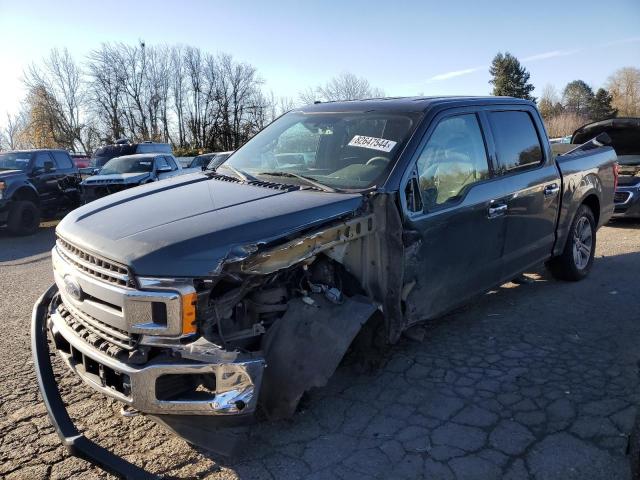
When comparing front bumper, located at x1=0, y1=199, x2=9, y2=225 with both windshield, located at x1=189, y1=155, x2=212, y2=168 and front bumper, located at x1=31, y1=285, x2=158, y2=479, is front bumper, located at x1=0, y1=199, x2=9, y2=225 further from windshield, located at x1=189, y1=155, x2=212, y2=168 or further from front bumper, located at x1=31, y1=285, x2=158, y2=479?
windshield, located at x1=189, y1=155, x2=212, y2=168

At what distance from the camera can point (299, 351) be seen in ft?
8.93

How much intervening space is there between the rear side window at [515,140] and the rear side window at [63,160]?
1150cm

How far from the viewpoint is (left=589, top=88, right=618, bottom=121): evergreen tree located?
206 ft

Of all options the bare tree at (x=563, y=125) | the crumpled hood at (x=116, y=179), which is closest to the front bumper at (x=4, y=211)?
the crumpled hood at (x=116, y=179)

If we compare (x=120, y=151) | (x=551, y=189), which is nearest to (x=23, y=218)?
(x=120, y=151)

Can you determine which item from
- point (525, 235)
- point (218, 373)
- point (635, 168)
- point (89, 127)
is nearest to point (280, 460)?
point (218, 373)

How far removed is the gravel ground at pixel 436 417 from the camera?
8.72ft

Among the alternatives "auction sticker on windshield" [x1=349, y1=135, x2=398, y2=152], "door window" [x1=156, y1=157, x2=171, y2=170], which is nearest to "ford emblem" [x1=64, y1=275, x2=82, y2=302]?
"auction sticker on windshield" [x1=349, y1=135, x2=398, y2=152]

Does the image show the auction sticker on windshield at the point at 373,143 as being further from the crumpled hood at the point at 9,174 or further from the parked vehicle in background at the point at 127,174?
the crumpled hood at the point at 9,174

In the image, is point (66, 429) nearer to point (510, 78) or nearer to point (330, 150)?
point (330, 150)

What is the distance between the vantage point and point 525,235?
449cm

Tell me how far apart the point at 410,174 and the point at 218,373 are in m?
1.78

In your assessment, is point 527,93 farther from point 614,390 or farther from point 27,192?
point 614,390

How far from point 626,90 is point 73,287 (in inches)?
3103
